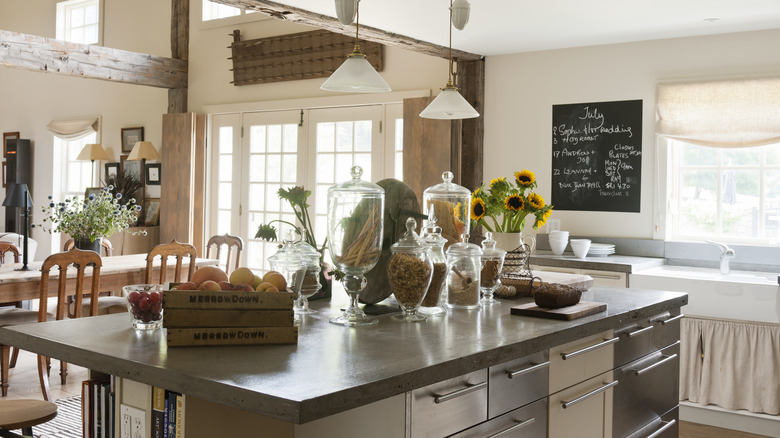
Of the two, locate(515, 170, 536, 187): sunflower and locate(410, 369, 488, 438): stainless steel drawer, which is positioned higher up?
locate(515, 170, 536, 187): sunflower

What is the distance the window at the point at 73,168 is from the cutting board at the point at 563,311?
304 inches

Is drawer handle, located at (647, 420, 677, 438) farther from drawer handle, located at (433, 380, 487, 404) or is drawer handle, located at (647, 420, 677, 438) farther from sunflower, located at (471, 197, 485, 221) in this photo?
drawer handle, located at (433, 380, 487, 404)

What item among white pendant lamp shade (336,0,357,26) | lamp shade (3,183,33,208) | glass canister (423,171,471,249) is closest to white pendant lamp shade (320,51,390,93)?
white pendant lamp shade (336,0,357,26)

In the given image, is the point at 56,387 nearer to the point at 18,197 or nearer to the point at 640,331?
the point at 18,197

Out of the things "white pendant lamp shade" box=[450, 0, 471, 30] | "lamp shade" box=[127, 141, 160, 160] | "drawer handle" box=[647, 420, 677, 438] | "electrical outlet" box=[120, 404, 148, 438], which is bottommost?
"drawer handle" box=[647, 420, 677, 438]

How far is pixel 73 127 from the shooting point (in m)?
9.02

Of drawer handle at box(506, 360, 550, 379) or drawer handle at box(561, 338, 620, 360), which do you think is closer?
drawer handle at box(506, 360, 550, 379)

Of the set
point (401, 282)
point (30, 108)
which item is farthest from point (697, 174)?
point (30, 108)

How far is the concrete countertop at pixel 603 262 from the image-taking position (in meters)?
4.75

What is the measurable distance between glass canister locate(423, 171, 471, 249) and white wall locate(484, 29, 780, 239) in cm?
289

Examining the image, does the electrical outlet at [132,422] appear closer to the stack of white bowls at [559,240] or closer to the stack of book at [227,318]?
the stack of book at [227,318]

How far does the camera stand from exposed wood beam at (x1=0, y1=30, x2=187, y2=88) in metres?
6.10

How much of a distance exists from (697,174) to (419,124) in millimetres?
2096

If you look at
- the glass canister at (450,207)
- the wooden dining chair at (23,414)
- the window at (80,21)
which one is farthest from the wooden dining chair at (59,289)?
Result: the window at (80,21)
